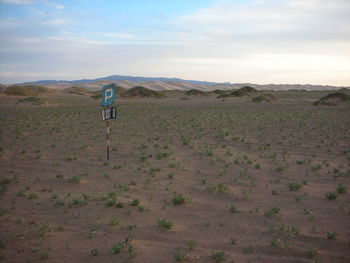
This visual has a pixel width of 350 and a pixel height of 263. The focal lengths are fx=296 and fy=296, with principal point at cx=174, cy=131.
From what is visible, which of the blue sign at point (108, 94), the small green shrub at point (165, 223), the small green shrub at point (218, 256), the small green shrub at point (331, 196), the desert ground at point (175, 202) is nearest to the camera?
the small green shrub at point (218, 256)

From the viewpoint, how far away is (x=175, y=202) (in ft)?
24.5

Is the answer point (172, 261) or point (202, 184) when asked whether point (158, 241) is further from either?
point (202, 184)

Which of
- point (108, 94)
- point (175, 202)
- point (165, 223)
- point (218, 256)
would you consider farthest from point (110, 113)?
point (218, 256)

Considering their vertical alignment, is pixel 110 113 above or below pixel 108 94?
below

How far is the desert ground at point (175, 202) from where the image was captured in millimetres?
5297

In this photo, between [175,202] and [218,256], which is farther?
[175,202]

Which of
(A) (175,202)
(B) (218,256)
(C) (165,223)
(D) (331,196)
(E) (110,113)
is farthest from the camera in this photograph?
(E) (110,113)

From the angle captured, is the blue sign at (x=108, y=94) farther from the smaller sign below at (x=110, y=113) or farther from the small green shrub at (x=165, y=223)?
the small green shrub at (x=165, y=223)

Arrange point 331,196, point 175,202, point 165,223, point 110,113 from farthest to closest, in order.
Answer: point 110,113 → point 331,196 → point 175,202 → point 165,223

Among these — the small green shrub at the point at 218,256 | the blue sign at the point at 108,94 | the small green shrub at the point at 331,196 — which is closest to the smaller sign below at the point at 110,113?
the blue sign at the point at 108,94

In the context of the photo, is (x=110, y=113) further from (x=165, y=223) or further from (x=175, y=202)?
(x=165, y=223)

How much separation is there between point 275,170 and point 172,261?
6.47m

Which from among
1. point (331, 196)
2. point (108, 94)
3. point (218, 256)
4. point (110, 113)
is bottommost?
point (218, 256)

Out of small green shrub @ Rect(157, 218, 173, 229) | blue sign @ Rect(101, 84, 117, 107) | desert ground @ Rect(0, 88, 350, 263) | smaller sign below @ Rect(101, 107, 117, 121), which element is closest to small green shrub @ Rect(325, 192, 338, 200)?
desert ground @ Rect(0, 88, 350, 263)
